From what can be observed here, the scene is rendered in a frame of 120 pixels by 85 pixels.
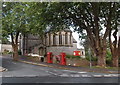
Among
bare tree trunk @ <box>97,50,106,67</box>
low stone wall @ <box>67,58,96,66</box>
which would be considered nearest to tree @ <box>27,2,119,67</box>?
bare tree trunk @ <box>97,50,106,67</box>

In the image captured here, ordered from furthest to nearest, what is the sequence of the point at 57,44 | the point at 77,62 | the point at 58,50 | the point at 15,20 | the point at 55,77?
the point at 57,44 → the point at 58,50 → the point at 15,20 → the point at 77,62 → the point at 55,77

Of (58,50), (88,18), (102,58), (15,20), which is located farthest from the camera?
(58,50)

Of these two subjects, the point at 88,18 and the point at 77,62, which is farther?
the point at 77,62

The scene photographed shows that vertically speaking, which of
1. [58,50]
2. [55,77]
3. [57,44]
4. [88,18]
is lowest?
[55,77]

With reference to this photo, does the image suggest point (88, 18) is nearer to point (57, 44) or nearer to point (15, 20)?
point (15, 20)

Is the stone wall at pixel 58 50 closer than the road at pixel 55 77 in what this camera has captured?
No

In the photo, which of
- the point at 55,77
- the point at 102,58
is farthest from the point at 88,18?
the point at 55,77

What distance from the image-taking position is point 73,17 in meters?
19.3

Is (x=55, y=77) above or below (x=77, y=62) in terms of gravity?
above

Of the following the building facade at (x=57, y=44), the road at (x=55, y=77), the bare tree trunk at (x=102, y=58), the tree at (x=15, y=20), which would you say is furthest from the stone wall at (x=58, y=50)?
the road at (x=55, y=77)

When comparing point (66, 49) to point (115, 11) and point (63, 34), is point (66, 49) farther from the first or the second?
point (115, 11)

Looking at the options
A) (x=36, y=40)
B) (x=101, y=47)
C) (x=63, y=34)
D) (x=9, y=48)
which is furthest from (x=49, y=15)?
(x=9, y=48)

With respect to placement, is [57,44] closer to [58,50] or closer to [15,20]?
[58,50]

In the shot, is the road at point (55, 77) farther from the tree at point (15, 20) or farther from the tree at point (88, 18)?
the tree at point (15, 20)
